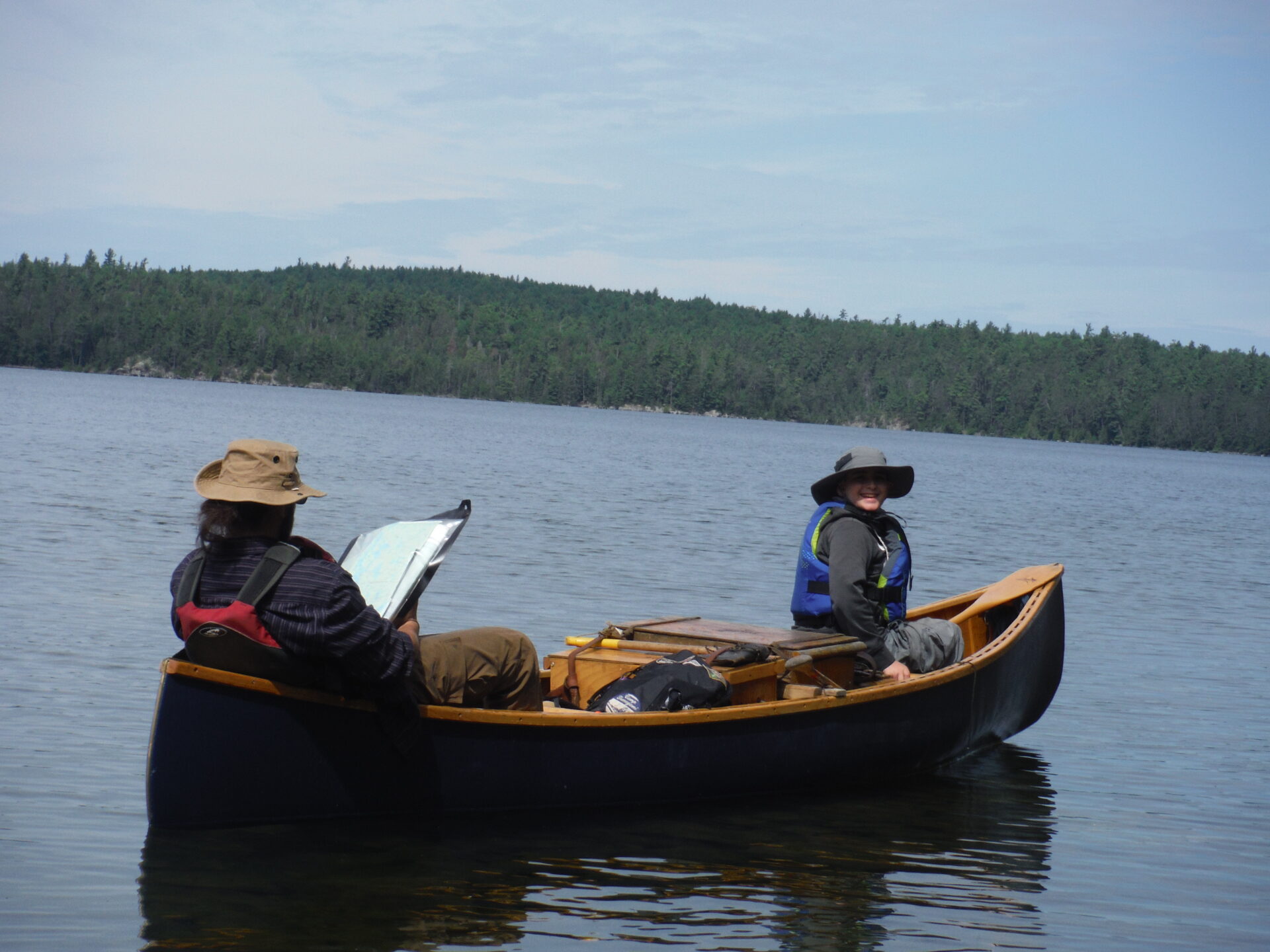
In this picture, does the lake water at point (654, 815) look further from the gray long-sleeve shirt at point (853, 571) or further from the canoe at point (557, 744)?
the gray long-sleeve shirt at point (853, 571)

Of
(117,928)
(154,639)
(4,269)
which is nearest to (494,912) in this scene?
(117,928)

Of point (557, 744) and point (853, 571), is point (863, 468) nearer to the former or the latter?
point (853, 571)

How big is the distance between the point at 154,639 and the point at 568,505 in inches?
721

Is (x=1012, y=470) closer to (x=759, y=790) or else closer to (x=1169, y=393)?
(x=759, y=790)

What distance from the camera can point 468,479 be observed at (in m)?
37.0

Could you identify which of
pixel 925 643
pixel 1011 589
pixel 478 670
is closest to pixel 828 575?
pixel 925 643

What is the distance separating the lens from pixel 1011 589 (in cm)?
1081

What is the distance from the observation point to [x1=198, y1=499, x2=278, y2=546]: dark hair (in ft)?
19.5

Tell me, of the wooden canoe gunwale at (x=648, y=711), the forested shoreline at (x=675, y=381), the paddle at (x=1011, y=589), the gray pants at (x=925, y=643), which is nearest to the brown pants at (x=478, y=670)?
the wooden canoe gunwale at (x=648, y=711)

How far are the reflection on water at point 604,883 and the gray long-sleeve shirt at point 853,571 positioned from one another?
3.27 feet

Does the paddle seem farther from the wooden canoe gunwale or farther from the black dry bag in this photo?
the black dry bag

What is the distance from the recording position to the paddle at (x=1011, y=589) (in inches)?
419

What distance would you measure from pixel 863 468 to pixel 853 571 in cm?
59

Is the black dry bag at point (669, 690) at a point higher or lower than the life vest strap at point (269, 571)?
lower
